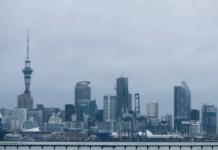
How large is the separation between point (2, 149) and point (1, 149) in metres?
0.90

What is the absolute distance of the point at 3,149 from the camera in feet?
648

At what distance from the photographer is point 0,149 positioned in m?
196

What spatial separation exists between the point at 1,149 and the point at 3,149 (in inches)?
36.1

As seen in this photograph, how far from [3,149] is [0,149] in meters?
1.78

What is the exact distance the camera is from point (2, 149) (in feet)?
649

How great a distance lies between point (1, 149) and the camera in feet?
646

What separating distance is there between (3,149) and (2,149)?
1.21ft

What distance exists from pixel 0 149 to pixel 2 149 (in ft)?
5.89
